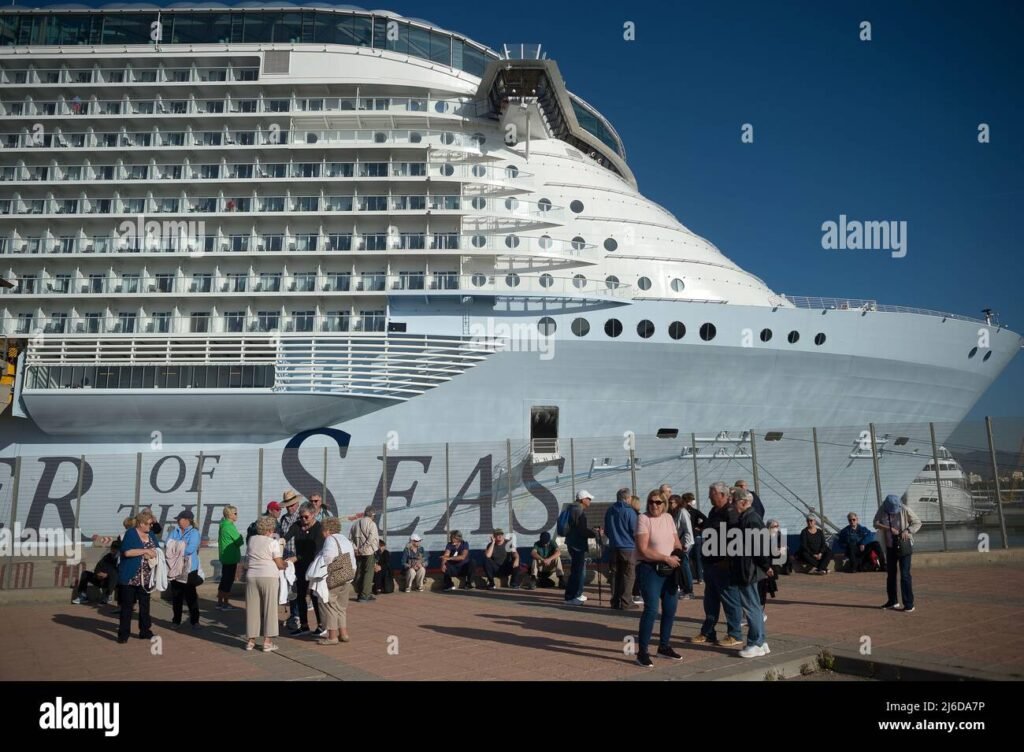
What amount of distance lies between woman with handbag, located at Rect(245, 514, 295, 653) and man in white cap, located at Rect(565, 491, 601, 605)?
3.97 meters

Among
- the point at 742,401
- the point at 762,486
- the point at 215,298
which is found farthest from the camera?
the point at 215,298

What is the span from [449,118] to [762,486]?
14404 mm

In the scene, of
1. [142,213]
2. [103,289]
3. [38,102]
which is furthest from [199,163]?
[38,102]

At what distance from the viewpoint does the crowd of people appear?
246 inches

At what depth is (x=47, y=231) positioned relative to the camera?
2217 cm

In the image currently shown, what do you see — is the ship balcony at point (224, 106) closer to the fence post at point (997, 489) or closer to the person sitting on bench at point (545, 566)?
the person sitting on bench at point (545, 566)

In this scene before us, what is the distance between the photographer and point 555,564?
39.4 feet

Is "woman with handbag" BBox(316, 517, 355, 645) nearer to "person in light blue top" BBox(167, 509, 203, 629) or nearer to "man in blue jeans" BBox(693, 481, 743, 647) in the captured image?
"person in light blue top" BBox(167, 509, 203, 629)

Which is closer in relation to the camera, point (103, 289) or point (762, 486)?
point (762, 486)

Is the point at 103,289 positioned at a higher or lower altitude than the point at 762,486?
higher
